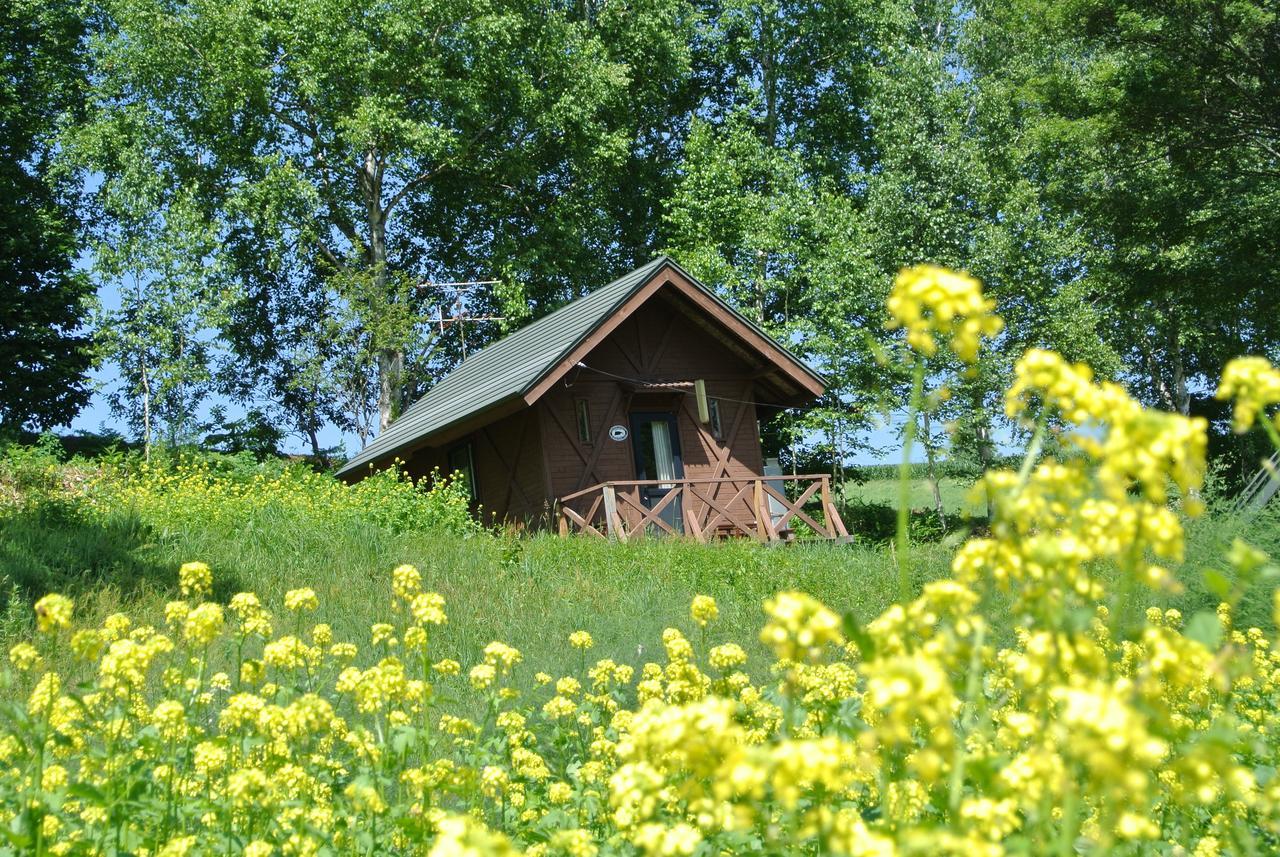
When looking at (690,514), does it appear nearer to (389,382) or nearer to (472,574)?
(472,574)

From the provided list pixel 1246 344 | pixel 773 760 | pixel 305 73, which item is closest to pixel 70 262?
→ pixel 305 73

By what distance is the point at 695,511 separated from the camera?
21.1 meters

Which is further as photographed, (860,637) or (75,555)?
(75,555)

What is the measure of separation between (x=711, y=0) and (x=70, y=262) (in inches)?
843

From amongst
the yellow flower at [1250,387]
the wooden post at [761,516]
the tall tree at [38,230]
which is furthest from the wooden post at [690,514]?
the tall tree at [38,230]

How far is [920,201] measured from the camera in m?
27.4

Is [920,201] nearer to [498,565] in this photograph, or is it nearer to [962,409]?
[962,409]

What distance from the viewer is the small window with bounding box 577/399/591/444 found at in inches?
829

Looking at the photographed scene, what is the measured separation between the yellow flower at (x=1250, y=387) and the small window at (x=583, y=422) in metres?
19.1

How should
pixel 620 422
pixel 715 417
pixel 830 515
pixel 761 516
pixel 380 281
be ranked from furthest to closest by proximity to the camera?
pixel 380 281, pixel 715 417, pixel 620 422, pixel 761 516, pixel 830 515

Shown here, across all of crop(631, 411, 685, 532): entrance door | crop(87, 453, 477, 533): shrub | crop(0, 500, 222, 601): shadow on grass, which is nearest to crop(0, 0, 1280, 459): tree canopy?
crop(631, 411, 685, 532): entrance door

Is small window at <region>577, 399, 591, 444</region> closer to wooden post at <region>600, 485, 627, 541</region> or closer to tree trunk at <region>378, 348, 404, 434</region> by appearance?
wooden post at <region>600, 485, 627, 541</region>

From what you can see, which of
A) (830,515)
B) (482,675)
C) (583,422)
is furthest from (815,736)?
(583,422)

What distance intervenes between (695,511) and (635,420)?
224 centimetres
